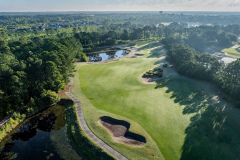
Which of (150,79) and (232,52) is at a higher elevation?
(232,52)

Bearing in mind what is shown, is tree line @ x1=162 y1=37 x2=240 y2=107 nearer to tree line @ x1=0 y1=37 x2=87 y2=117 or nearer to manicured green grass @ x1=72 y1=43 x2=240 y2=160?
manicured green grass @ x1=72 y1=43 x2=240 y2=160

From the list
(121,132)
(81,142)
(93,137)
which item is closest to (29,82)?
(81,142)

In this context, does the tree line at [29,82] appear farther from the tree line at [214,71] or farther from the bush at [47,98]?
the tree line at [214,71]

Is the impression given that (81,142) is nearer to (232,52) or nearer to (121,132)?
(121,132)

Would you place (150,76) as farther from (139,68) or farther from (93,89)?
(93,89)

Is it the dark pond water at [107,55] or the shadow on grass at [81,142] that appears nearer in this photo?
the shadow on grass at [81,142]

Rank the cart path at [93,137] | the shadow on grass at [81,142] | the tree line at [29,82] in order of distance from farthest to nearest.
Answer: the tree line at [29,82], the shadow on grass at [81,142], the cart path at [93,137]

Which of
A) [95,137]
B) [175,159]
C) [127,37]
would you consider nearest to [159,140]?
[175,159]

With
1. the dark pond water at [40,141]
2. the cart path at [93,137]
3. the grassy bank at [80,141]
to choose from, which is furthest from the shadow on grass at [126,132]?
the dark pond water at [40,141]
